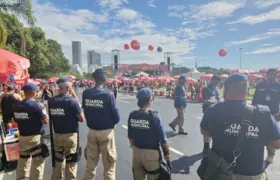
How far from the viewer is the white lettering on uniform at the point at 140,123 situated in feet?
9.55

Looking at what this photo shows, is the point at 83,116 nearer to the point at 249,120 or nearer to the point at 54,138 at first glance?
the point at 54,138

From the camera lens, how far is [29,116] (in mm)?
3645

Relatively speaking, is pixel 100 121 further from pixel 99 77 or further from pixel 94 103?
pixel 99 77

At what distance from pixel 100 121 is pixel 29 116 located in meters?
1.19

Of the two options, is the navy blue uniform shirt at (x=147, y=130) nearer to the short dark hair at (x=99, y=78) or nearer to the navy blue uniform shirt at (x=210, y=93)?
the short dark hair at (x=99, y=78)

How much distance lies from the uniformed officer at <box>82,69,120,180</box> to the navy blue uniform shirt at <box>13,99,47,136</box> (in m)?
0.79

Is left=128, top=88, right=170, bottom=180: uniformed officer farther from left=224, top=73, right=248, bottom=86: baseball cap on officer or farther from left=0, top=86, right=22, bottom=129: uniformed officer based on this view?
left=0, top=86, right=22, bottom=129: uniformed officer

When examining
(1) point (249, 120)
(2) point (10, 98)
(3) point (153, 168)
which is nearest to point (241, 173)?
(1) point (249, 120)

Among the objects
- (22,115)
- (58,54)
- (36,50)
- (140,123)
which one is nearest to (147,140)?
(140,123)

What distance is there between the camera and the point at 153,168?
2928mm

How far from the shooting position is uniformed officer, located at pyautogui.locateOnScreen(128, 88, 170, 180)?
2914 mm

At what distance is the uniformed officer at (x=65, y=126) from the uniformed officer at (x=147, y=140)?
115cm

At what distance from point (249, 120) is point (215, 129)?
1.10 ft

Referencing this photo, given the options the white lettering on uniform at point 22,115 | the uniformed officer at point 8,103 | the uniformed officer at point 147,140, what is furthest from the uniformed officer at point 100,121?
the uniformed officer at point 8,103
